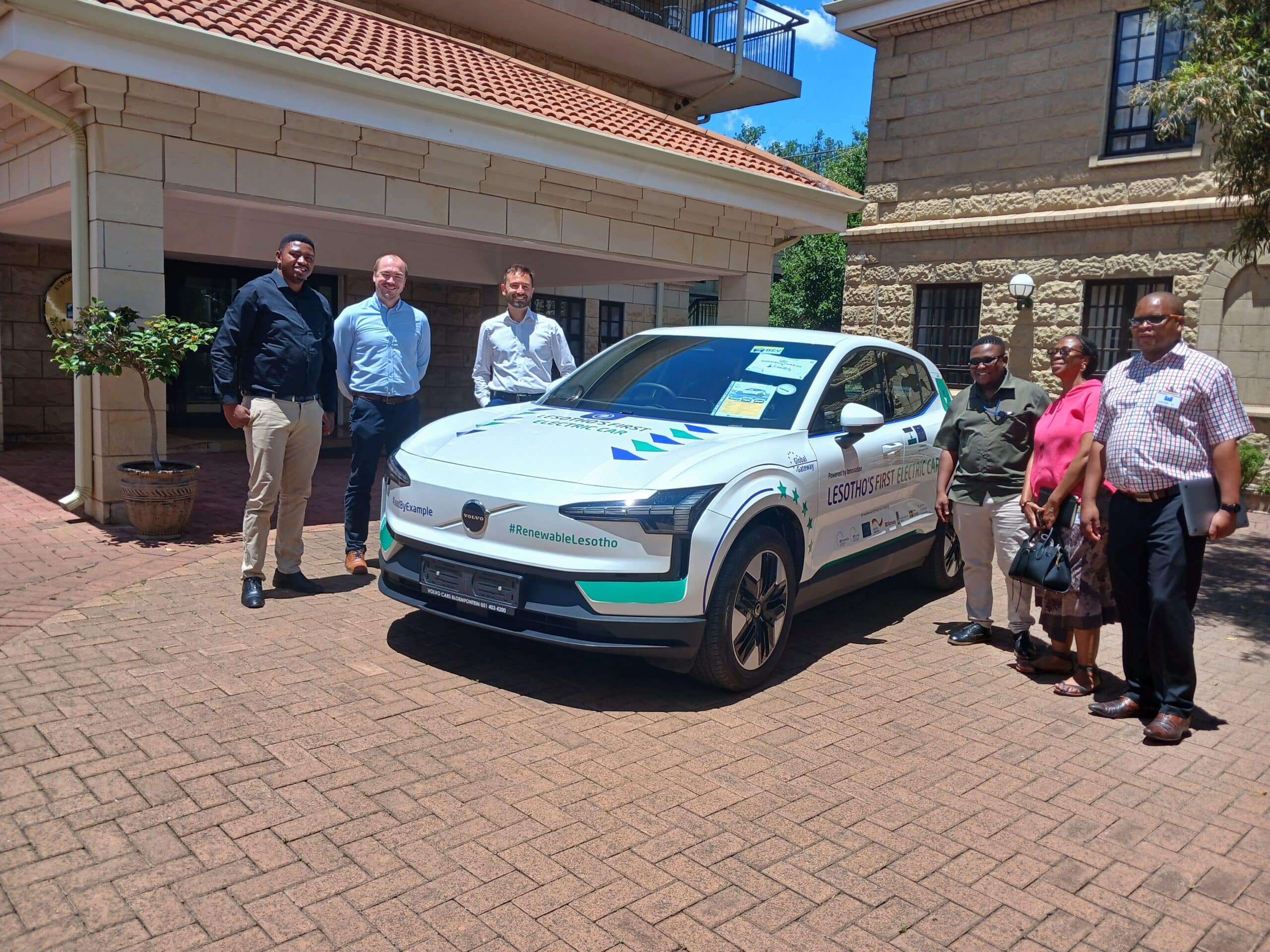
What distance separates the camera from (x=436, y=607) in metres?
4.62

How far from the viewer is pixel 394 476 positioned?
4.95 metres

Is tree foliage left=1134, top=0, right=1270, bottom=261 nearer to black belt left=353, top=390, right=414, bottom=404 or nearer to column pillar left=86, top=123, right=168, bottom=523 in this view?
black belt left=353, top=390, right=414, bottom=404

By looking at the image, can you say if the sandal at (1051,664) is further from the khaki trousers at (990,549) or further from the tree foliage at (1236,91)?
the tree foliage at (1236,91)

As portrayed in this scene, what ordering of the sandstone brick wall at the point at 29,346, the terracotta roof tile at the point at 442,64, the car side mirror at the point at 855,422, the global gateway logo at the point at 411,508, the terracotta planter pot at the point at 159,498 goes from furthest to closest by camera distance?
the sandstone brick wall at the point at 29,346 → the terracotta roof tile at the point at 442,64 → the terracotta planter pot at the point at 159,498 → the car side mirror at the point at 855,422 → the global gateway logo at the point at 411,508

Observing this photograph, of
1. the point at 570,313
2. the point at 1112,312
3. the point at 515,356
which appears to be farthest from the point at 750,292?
→ the point at 515,356

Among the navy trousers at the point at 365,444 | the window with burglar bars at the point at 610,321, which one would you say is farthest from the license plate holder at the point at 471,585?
the window with burglar bars at the point at 610,321

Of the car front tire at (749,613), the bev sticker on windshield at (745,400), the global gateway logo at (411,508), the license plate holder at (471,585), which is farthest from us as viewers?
the bev sticker on windshield at (745,400)

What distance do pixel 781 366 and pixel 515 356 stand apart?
7.59 ft

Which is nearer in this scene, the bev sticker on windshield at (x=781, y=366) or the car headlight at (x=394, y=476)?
the car headlight at (x=394, y=476)

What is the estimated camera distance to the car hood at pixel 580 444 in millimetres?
4453

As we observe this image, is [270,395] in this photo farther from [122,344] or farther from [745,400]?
[745,400]

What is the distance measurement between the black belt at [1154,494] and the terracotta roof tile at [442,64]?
6.31 metres

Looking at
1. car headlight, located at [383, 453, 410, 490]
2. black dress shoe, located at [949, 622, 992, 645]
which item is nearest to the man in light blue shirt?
car headlight, located at [383, 453, 410, 490]

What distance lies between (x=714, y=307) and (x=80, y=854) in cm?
2914
